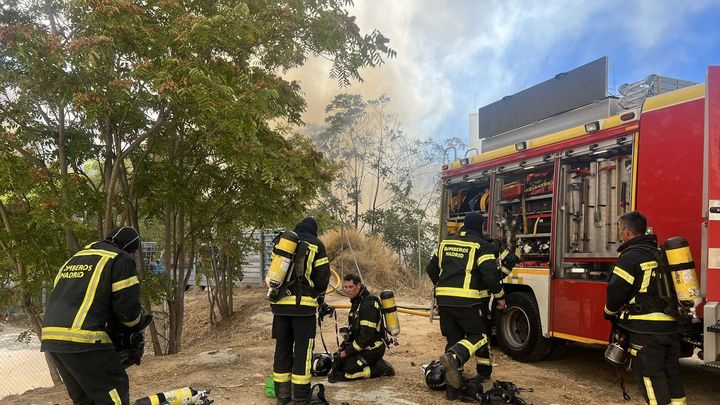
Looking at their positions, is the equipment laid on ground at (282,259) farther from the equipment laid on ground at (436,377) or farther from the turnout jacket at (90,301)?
the equipment laid on ground at (436,377)

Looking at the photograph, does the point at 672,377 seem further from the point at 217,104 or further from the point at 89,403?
the point at 217,104

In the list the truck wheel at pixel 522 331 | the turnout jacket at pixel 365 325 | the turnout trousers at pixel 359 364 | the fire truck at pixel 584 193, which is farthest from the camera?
the truck wheel at pixel 522 331

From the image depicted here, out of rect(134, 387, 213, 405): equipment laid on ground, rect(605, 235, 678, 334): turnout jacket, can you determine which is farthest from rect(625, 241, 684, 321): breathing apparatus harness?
rect(134, 387, 213, 405): equipment laid on ground

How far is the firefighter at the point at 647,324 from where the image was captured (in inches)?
146

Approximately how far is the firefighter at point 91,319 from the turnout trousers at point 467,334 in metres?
2.64

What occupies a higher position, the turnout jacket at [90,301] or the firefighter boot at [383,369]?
the turnout jacket at [90,301]

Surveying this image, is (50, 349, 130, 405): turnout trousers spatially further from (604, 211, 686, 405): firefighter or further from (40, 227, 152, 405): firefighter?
(604, 211, 686, 405): firefighter

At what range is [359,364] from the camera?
498 cm

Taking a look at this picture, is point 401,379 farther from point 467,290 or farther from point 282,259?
point 282,259

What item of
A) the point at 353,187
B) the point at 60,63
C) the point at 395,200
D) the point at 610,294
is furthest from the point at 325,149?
the point at 610,294

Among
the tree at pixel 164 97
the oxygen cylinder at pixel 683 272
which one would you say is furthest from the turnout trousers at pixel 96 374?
the oxygen cylinder at pixel 683 272

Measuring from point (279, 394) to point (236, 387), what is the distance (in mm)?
836

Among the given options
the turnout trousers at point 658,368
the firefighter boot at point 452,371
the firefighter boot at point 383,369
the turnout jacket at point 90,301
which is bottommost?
the firefighter boot at point 383,369

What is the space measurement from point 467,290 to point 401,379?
1.18 m
